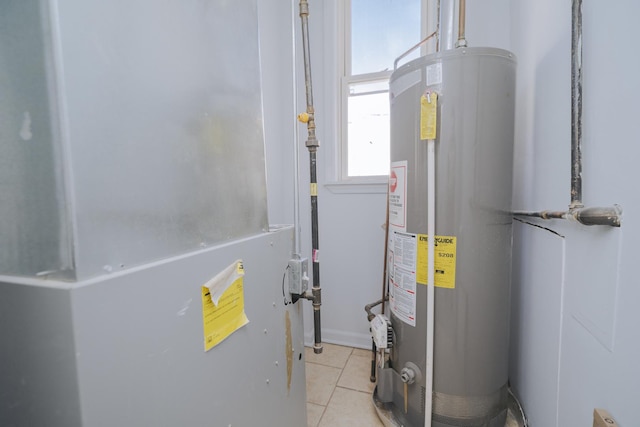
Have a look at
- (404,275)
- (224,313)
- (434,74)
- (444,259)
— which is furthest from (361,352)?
(434,74)

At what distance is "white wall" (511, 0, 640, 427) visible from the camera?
1.70ft

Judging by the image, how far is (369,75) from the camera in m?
1.69

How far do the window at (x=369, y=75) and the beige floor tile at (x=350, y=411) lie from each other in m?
1.18

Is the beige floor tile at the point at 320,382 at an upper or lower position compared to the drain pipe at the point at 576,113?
lower

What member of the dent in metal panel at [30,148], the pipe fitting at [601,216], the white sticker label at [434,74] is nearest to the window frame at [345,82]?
the white sticker label at [434,74]

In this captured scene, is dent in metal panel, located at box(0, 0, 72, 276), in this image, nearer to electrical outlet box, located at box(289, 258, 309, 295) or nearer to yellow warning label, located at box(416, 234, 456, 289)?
electrical outlet box, located at box(289, 258, 309, 295)

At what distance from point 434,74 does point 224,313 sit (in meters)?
0.92

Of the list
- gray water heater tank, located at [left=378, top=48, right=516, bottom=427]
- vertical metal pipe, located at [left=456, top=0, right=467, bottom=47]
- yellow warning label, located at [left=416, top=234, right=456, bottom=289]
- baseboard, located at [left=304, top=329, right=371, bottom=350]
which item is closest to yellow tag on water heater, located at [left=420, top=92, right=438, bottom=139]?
gray water heater tank, located at [left=378, top=48, right=516, bottom=427]

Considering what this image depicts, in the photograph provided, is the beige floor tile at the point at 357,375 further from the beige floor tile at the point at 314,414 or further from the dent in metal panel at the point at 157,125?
the dent in metal panel at the point at 157,125

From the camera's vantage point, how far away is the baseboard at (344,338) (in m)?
1.73

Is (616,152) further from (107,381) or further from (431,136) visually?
(107,381)

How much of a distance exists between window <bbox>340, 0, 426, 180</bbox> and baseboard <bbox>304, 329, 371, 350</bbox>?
989 mm

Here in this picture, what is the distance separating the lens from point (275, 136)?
1722mm

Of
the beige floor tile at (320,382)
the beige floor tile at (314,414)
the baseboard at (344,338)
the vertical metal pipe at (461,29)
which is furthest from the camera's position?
the baseboard at (344,338)
